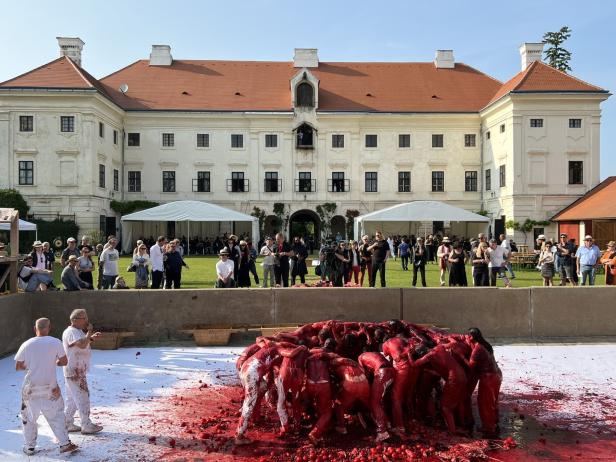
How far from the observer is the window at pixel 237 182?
44125 millimetres

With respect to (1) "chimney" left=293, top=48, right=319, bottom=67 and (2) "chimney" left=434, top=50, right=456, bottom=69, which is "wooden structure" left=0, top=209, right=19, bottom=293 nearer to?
(1) "chimney" left=293, top=48, right=319, bottom=67

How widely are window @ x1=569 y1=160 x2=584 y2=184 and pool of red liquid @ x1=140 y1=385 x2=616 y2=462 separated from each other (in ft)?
120

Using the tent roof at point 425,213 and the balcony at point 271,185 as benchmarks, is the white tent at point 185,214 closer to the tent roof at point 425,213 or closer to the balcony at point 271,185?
the tent roof at point 425,213

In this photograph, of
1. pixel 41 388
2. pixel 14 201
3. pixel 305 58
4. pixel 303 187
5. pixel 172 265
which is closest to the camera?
pixel 41 388

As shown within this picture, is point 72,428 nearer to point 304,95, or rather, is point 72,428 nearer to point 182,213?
point 182,213

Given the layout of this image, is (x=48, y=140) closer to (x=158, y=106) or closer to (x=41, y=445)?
(x=158, y=106)

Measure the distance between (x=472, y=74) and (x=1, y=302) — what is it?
45.9 meters

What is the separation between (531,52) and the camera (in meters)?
44.6

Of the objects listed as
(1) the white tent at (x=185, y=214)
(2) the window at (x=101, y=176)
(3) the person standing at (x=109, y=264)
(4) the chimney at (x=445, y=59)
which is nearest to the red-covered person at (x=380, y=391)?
(3) the person standing at (x=109, y=264)

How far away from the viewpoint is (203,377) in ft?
28.6

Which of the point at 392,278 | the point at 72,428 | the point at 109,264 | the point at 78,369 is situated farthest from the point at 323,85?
the point at 72,428

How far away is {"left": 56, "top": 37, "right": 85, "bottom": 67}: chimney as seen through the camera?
4431cm

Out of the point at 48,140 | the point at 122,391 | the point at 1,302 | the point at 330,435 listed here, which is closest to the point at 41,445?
the point at 122,391

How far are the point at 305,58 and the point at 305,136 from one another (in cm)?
892
